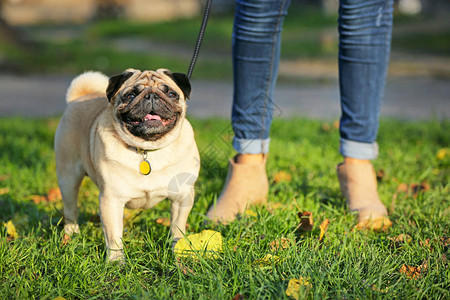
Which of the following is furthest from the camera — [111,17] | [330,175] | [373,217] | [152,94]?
[111,17]

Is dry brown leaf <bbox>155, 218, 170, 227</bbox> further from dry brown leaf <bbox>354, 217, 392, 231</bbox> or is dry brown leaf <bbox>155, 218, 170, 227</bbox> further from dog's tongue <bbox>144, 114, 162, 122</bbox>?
dry brown leaf <bbox>354, 217, 392, 231</bbox>

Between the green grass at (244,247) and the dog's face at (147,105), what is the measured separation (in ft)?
1.67

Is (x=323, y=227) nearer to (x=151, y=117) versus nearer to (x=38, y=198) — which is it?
(x=151, y=117)

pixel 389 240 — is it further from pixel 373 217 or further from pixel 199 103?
pixel 199 103

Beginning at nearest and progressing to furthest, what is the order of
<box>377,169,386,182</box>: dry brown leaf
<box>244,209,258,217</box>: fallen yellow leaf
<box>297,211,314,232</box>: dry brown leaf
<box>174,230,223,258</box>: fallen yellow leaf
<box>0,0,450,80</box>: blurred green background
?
<box>174,230,223,258</box>: fallen yellow leaf
<box>297,211,314,232</box>: dry brown leaf
<box>244,209,258,217</box>: fallen yellow leaf
<box>377,169,386,182</box>: dry brown leaf
<box>0,0,450,80</box>: blurred green background

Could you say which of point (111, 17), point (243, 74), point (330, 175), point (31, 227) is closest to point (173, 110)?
point (243, 74)

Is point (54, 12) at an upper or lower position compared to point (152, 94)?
lower

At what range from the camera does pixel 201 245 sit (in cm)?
217

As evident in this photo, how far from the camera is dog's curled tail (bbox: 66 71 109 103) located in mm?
2775

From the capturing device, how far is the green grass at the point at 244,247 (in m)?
1.86

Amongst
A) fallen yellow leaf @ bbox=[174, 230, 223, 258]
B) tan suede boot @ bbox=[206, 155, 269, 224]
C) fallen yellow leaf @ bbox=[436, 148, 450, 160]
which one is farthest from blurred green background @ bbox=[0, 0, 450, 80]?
fallen yellow leaf @ bbox=[174, 230, 223, 258]

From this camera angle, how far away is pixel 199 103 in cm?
704

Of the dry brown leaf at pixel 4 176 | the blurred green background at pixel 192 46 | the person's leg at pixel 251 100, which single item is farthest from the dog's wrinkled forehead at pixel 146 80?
the blurred green background at pixel 192 46

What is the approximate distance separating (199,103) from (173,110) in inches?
192
